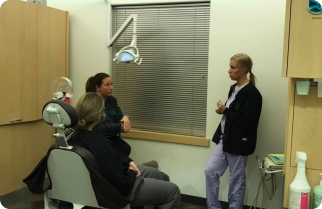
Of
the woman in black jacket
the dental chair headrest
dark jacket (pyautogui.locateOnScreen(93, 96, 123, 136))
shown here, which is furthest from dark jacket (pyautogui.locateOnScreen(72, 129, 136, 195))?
the woman in black jacket

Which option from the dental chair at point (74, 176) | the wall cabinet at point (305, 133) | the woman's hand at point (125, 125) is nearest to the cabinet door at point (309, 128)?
the wall cabinet at point (305, 133)

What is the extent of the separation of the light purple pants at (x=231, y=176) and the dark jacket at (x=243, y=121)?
0.11 meters

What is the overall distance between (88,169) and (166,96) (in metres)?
1.75

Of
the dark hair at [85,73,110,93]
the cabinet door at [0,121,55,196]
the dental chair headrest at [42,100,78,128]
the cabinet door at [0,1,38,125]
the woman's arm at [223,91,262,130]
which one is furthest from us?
the cabinet door at [0,121,55,196]

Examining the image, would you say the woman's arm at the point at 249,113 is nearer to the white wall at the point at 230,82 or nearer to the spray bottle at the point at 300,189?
the white wall at the point at 230,82

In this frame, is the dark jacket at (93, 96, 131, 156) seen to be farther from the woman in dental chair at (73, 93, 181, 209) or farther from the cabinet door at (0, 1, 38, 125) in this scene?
the cabinet door at (0, 1, 38, 125)

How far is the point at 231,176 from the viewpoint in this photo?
287cm

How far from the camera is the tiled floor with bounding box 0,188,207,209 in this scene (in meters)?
3.27

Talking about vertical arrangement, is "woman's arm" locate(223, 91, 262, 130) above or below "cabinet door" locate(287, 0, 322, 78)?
below

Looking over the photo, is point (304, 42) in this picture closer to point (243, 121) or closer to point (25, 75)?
point (243, 121)

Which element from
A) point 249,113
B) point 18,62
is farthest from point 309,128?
point 18,62

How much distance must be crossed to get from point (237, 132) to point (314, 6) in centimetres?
136

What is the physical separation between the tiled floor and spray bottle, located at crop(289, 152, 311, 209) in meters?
1.88

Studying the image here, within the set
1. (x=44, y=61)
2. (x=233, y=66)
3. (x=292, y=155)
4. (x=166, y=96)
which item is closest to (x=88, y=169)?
(x=292, y=155)
